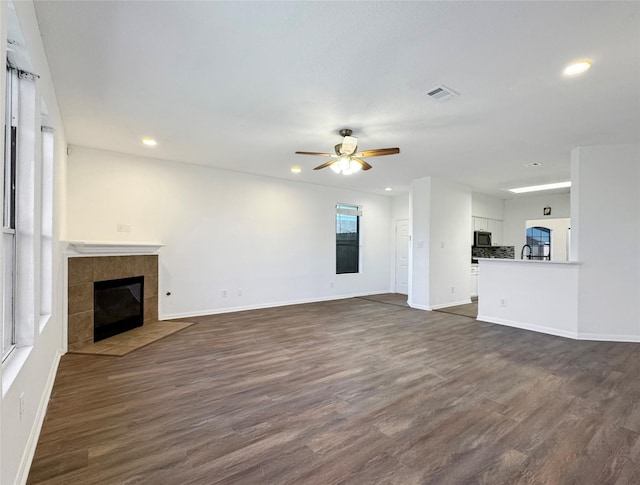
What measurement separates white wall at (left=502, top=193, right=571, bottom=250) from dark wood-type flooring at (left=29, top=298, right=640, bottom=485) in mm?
4312

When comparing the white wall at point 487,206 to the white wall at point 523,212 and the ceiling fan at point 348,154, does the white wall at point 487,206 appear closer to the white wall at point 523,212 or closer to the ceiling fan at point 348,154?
the white wall at point 523,212

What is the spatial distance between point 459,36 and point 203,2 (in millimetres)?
1614

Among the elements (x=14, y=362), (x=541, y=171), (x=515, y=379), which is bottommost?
(x=515, y=379)

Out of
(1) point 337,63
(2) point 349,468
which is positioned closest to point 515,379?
(2) point 349,468

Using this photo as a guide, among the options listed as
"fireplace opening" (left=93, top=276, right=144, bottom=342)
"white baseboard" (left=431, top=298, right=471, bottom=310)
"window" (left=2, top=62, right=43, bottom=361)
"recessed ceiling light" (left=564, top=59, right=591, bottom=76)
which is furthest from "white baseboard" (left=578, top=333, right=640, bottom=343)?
"fireplace opening" (left=93, top=276, right=144, bottom=342)

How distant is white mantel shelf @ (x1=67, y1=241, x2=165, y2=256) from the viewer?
151 inches

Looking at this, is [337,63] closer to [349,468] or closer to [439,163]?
[349,468]

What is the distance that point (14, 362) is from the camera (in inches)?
68.9

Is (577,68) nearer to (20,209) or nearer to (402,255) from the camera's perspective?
(20,209)

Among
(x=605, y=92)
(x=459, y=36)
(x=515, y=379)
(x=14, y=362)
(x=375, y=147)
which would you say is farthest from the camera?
(x=375, y=147)

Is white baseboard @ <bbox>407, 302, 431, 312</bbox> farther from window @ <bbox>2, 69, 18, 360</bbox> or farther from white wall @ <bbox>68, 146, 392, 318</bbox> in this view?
window @ <bbox>2, 69, 18, 360</bbox>

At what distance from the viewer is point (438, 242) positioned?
6.39 metres

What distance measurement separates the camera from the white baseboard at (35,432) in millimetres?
1691

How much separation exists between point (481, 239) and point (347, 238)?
341cm
